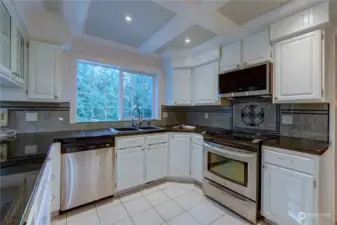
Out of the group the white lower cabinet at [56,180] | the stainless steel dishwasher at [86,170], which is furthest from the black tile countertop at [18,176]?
the stainless steel dishwasher at [86,170]

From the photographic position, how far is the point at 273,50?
2.06 meters

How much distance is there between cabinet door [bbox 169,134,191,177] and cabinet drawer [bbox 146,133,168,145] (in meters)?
0.13

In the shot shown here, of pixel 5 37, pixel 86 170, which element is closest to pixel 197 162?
pixel 86 170

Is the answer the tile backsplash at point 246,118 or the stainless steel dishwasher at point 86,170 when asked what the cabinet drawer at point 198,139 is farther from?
the stainless steel dishwasher at point 86,170

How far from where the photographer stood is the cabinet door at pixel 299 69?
67.2 inches

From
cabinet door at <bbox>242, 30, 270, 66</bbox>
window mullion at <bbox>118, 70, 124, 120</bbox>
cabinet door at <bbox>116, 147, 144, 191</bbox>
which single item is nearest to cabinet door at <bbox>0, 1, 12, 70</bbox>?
cabinet door at <bbox>116, 147, 144, 191</bbox>

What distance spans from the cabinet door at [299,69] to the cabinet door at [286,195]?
822mm

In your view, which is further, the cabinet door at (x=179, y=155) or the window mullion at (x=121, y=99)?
the window mullion at (x=121, y=99)

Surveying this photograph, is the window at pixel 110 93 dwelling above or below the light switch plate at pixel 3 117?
above

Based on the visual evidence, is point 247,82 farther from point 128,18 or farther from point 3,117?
point 3,117

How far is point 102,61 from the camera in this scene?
287 centimetres

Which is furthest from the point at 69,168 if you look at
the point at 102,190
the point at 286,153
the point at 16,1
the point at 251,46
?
the point at 251,46

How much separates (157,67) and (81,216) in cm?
283

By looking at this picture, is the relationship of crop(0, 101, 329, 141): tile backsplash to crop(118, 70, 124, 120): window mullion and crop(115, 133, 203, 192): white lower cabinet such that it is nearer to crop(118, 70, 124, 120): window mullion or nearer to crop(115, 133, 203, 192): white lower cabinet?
crop(118, 70, 124, 120): window mullion
